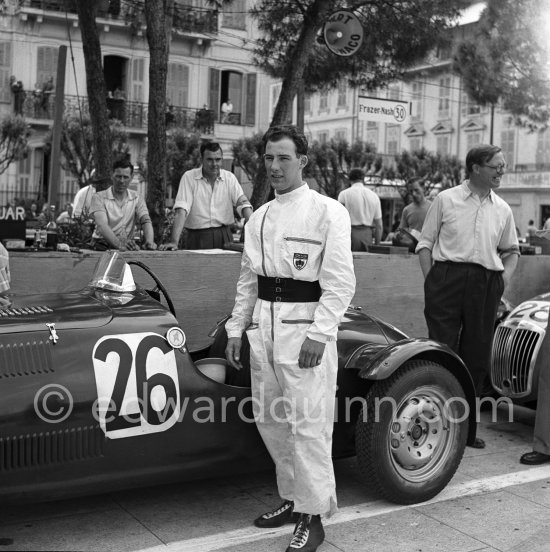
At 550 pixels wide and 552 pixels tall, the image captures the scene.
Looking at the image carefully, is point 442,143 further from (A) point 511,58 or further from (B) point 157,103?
(B) point 157,103

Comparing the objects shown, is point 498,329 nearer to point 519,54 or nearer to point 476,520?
point 476,520

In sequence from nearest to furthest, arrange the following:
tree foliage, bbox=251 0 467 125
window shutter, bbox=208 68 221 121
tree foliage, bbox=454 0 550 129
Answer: tree foliage, bbox=251 0 467 125
tree foliage, bbox=454 0 550 129
window shutter, bbox=208 68 221 121

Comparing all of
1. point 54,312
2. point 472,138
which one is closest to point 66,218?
point 54,312

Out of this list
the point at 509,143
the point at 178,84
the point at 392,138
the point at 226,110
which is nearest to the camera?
the point at 178,84

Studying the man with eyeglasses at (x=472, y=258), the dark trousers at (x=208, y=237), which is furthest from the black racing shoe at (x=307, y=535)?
the dark trousers at (x=208, y=237)

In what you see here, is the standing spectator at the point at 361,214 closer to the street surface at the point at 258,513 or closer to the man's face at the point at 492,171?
the man's face at the point at 492,171

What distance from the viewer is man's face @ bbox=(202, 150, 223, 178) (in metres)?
6.65

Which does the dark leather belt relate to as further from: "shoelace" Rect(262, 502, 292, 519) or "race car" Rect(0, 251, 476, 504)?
"shoelace" Rect(262, 502, 292, 519)

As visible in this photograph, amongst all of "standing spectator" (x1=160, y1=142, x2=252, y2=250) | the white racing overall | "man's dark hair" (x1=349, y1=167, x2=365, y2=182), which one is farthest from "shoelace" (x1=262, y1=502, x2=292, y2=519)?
"man's dark hair" (x1=349, y1=167, x2=365, y2=182)

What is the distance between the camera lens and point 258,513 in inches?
152

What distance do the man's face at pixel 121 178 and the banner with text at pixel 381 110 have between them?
10.3ft

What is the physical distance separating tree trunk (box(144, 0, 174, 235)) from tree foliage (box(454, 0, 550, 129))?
209 inches

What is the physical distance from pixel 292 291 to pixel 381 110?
Result: 586cm

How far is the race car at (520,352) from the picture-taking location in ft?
17.5
